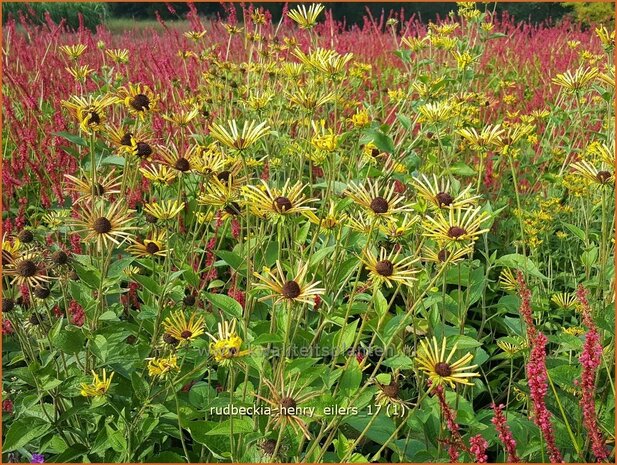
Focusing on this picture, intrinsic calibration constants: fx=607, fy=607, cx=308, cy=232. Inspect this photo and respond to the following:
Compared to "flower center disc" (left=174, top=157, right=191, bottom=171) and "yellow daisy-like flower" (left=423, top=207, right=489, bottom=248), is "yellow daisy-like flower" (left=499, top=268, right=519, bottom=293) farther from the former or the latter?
"flower center disc" (left=174, top=157, right=191, bottom=171)

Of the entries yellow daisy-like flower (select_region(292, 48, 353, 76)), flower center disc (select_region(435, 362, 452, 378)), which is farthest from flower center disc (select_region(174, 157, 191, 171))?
flower center disc (select_region(435, 362, 452, 378))

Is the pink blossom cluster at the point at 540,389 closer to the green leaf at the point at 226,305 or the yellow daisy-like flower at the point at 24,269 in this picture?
the green leaf at the point at 226,305

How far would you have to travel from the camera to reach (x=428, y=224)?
1.14 m

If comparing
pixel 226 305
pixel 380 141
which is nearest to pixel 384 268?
pixel 226 305

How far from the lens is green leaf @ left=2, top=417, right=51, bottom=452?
123 centimetres

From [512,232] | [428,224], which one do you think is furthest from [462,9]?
[428,224]

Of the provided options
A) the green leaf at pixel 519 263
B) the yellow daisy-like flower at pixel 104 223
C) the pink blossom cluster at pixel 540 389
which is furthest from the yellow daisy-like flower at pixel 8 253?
the green leaf at pixel 519 263

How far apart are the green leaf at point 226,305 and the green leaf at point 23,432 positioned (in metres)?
0.44

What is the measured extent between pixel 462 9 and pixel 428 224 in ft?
5.51

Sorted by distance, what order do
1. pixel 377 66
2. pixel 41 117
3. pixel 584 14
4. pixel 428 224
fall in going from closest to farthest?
pixel 428 224 → pixel 41 117 → pixel 377 66 → pixel 584 14

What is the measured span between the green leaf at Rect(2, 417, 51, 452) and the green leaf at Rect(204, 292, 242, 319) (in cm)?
44

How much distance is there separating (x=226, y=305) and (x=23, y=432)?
19.3 inches

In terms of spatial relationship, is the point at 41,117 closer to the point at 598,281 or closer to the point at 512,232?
the point at 512,232

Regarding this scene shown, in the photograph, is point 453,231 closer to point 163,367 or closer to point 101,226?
point 163,367
